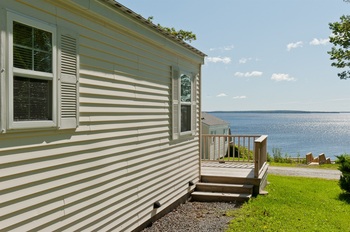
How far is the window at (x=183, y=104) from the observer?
22.3 feet

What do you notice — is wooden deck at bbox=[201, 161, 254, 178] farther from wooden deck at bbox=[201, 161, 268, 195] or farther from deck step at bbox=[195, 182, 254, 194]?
deck step at bbox=[195, 182, 254, 194]

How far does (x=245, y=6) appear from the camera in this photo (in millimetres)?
13469

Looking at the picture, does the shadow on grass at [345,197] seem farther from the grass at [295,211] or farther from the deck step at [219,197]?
the deck step at [219,197]

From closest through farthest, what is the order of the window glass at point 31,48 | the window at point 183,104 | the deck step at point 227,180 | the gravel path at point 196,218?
the window glass at point 31,48, the gravel path at point 196,218, the window at point 183,104, the deck step at point 227,180

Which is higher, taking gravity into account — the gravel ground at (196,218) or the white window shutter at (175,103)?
the white window shutter at (175,103)

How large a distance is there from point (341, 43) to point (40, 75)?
1611 cm

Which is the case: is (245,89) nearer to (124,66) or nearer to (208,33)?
(208,33)

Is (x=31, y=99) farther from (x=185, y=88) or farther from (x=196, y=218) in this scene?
(x=185, y=88)

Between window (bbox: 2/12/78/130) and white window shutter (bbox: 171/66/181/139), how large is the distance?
A: 10.9 ft

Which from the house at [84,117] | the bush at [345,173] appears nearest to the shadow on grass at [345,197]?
the bush at [345,173]

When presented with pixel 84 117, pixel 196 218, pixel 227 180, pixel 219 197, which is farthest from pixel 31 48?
pixel 227 180

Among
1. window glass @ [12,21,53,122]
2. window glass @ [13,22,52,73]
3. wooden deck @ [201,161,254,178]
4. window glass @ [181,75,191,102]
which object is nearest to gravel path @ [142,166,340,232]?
wooden deck @ [201,161,254,178]

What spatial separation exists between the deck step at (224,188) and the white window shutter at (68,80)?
197 inches

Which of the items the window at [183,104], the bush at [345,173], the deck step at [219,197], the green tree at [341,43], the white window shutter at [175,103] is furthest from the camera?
the green tree at [341,43]
